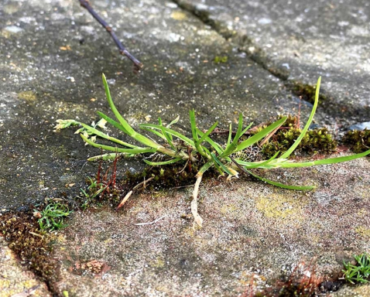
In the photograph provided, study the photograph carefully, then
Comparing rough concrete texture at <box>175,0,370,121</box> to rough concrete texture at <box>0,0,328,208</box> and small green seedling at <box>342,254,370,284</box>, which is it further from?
small green seedling at <box>342,254,370,284</box>

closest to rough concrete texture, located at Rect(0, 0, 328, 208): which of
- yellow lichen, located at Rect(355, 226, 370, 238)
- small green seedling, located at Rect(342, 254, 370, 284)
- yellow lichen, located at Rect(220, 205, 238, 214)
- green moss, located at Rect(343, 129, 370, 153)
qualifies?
green moss, located at Rect(343, 129, 370, 153)

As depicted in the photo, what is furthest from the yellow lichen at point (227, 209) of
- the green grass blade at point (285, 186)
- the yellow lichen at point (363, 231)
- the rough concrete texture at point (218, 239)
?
the yellow lichen at point (363, 231)

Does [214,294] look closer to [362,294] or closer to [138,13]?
[362,294]

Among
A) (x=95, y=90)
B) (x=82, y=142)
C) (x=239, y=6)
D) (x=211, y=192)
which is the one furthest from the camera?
(x=239, y=6)

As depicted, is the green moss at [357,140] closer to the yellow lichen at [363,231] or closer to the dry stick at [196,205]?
the yellow lichen at [363,231]

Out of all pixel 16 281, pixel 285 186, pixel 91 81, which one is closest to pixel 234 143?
pixel 285 186

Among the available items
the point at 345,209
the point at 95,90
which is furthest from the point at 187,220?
the point at 95,90

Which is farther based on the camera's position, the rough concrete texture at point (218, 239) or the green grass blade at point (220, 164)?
the green grass blade at point (220, 164)
